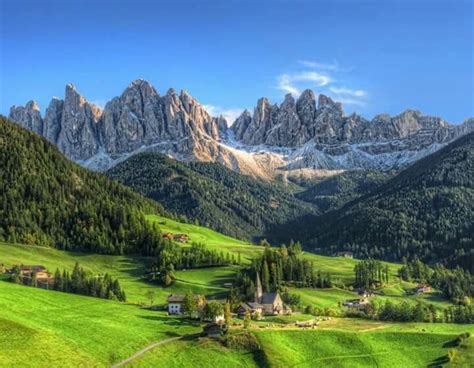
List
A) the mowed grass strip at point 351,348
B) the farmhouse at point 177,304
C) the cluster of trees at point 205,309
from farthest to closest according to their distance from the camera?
the farmhouse at point 177,304 < the cluster of trees at point 205,309 < the mowed grass strip at point 351,348

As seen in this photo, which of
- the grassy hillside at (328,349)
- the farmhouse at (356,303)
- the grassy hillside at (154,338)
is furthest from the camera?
the farmhouse at (356,303)

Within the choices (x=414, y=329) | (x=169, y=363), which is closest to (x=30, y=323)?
(x=169, y=363)

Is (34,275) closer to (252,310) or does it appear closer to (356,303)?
(252,310)

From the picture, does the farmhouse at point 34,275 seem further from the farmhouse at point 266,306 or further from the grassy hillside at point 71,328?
the farmhouse at point 266,306

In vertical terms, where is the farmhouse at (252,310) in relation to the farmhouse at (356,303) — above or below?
above

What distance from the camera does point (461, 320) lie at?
17062 centimetres

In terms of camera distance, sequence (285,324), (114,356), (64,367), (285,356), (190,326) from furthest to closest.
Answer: (285,324) → (190,326) → (285,356) → (114,356) → (64,367)

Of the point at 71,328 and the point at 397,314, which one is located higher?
the point at 71,328

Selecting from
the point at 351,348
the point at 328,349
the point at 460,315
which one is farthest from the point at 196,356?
the point at 460,315

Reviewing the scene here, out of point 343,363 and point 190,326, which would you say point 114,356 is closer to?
point 190,326

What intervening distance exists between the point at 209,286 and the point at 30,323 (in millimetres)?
90991

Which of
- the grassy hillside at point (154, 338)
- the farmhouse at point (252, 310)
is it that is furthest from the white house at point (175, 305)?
the farmhouse at point (252, 310)

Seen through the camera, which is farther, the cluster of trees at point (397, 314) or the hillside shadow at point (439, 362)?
the cluster of trees at point (397, 314)

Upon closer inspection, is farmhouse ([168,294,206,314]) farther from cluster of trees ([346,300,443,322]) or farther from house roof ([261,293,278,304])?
cluster of trees ([346,300,443,322])
